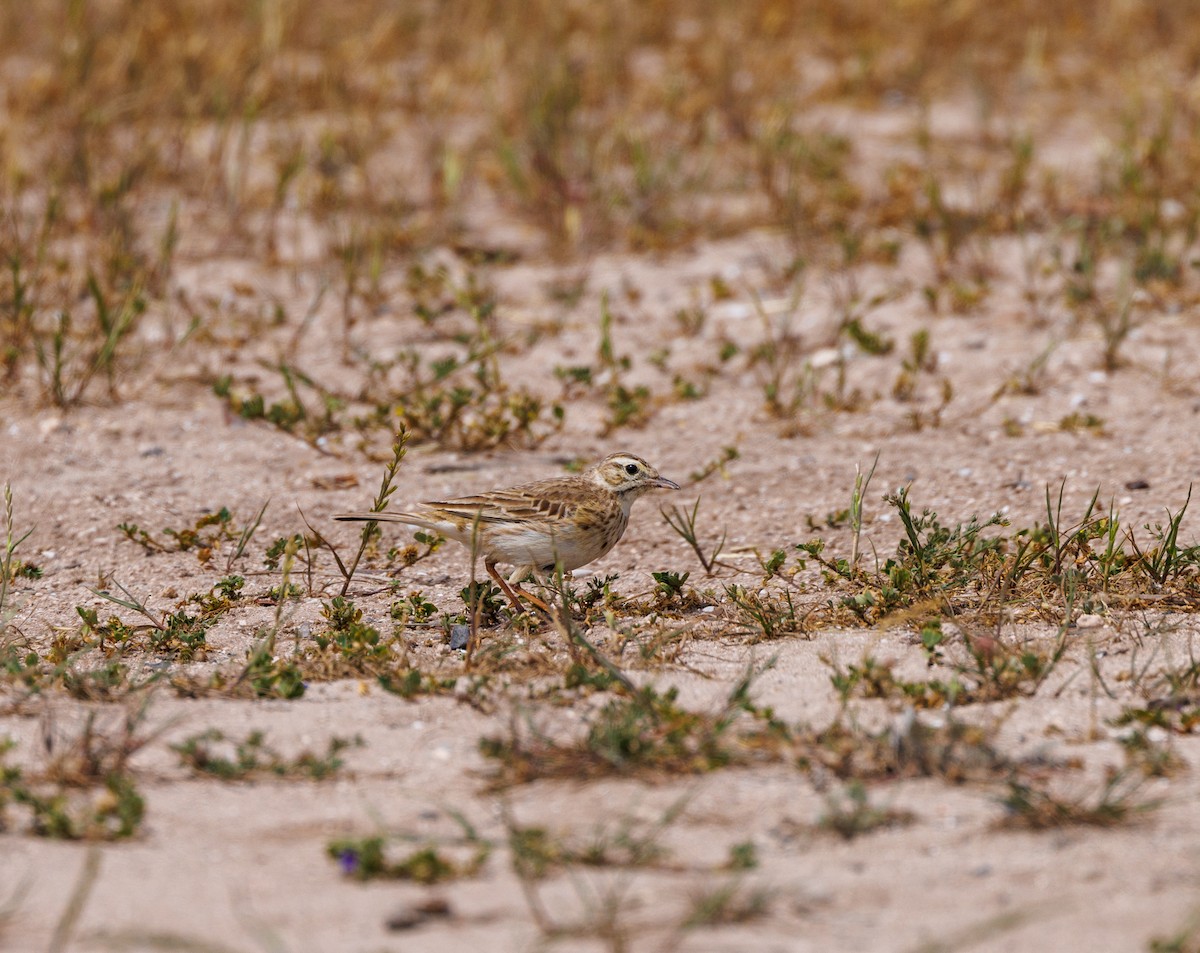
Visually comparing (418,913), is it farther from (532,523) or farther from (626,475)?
(626,475)

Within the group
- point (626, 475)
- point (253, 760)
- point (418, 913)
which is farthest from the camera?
point (626, 475)

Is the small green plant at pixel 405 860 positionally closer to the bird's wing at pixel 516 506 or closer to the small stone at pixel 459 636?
the small stone at pixel 459 636

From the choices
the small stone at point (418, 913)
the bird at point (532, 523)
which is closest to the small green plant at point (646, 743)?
the small stone at point (418, 913)

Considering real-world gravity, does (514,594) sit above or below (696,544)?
below

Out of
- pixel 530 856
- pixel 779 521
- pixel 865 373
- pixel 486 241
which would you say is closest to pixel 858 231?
pixel 865 373

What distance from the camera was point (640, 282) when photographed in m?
8.80

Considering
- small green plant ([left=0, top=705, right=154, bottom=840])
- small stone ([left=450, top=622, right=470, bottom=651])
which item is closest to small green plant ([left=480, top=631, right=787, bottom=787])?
small stone ([left=450, top=622, right=470, bottom=651])

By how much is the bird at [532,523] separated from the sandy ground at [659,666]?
0.33m

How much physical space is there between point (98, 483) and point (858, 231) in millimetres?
4520

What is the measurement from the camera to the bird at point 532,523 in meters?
5.47

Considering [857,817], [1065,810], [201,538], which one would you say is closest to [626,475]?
[201,538]

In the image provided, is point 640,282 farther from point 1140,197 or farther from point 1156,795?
point 1156,795

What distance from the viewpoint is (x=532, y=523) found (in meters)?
5.52

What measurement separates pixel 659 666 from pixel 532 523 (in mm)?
949
